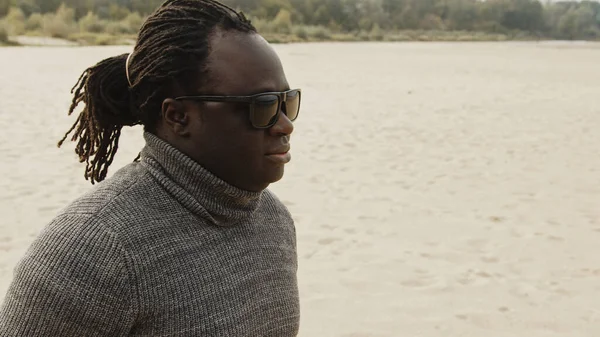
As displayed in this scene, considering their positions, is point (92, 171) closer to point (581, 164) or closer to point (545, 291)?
point (545, 291)

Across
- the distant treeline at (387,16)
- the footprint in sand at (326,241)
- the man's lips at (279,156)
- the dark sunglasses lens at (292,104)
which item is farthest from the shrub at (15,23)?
the man's lips at (279,156)

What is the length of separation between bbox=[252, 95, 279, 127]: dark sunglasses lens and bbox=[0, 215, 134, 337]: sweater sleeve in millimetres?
329

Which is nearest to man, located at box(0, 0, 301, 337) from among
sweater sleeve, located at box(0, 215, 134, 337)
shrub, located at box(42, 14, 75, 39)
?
sweater sleeve, located at box(0, 215, 134, 337)

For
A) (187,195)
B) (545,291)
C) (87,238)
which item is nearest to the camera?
(87,238)

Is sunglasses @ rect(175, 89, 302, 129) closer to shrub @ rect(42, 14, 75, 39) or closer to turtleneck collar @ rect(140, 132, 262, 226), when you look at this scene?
turtleneck collar @ rect(140, 132, 262, 226)

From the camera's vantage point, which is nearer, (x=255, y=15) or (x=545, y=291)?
(x=545, y=291)

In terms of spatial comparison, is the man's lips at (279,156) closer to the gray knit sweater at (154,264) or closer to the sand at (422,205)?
the gray knit sweater at (154,264)

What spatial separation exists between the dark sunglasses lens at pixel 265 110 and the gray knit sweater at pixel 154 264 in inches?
5.2

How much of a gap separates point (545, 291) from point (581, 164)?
3.98 m

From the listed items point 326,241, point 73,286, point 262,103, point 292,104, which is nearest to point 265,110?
point 262,103

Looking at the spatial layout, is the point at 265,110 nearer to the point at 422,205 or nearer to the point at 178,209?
the point at 178,209

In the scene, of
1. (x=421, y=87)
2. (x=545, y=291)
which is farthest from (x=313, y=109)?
(x=545, y=291)

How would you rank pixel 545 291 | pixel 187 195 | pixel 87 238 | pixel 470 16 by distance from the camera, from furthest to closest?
pixel 470 16 → pixel 545 291 → pixel 187 195 → pixel 87 238

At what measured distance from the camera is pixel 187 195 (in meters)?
1.29
